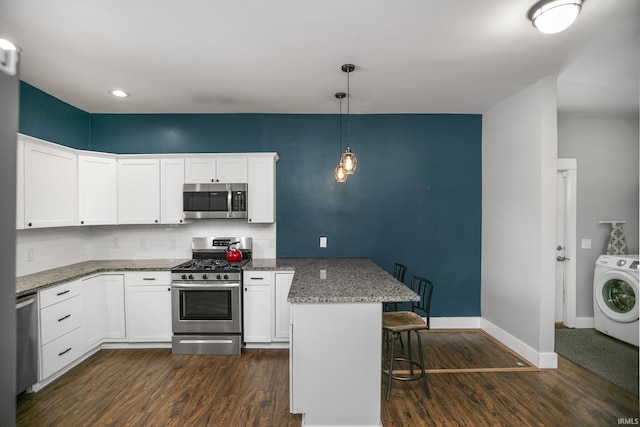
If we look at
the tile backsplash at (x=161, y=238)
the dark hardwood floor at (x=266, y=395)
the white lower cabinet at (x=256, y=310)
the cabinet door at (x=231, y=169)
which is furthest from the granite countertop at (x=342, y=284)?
the cabinet door at (x=231, y=169)

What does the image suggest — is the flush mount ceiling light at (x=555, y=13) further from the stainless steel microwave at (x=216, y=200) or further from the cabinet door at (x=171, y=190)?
the cabinet door at (x=171, y=190)

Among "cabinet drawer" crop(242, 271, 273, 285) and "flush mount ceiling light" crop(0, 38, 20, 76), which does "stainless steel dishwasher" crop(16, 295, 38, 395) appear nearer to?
"cabinet drawer" crop(242, 271, 273, 285)

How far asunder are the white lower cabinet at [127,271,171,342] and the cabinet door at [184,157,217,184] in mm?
1159

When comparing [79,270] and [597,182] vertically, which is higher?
[597,182]

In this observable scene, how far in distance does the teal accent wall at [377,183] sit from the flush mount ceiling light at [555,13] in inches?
90.3

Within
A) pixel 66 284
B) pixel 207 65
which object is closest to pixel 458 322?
pixel 207 65

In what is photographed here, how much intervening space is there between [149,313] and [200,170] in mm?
1740

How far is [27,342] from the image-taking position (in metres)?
2.60

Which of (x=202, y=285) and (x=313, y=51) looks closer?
(x=313, y=51)

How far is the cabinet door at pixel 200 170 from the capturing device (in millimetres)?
3902

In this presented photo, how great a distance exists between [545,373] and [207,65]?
14.0ft

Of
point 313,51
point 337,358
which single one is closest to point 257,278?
point 337,358

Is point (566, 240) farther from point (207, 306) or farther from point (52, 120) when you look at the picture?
point (52, 120)

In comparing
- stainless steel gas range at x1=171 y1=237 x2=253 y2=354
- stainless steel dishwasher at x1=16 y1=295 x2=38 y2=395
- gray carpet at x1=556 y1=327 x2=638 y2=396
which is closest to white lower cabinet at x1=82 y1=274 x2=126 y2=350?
stainless steel gas range at x1=171 y1=237 x2=253 y2=354
